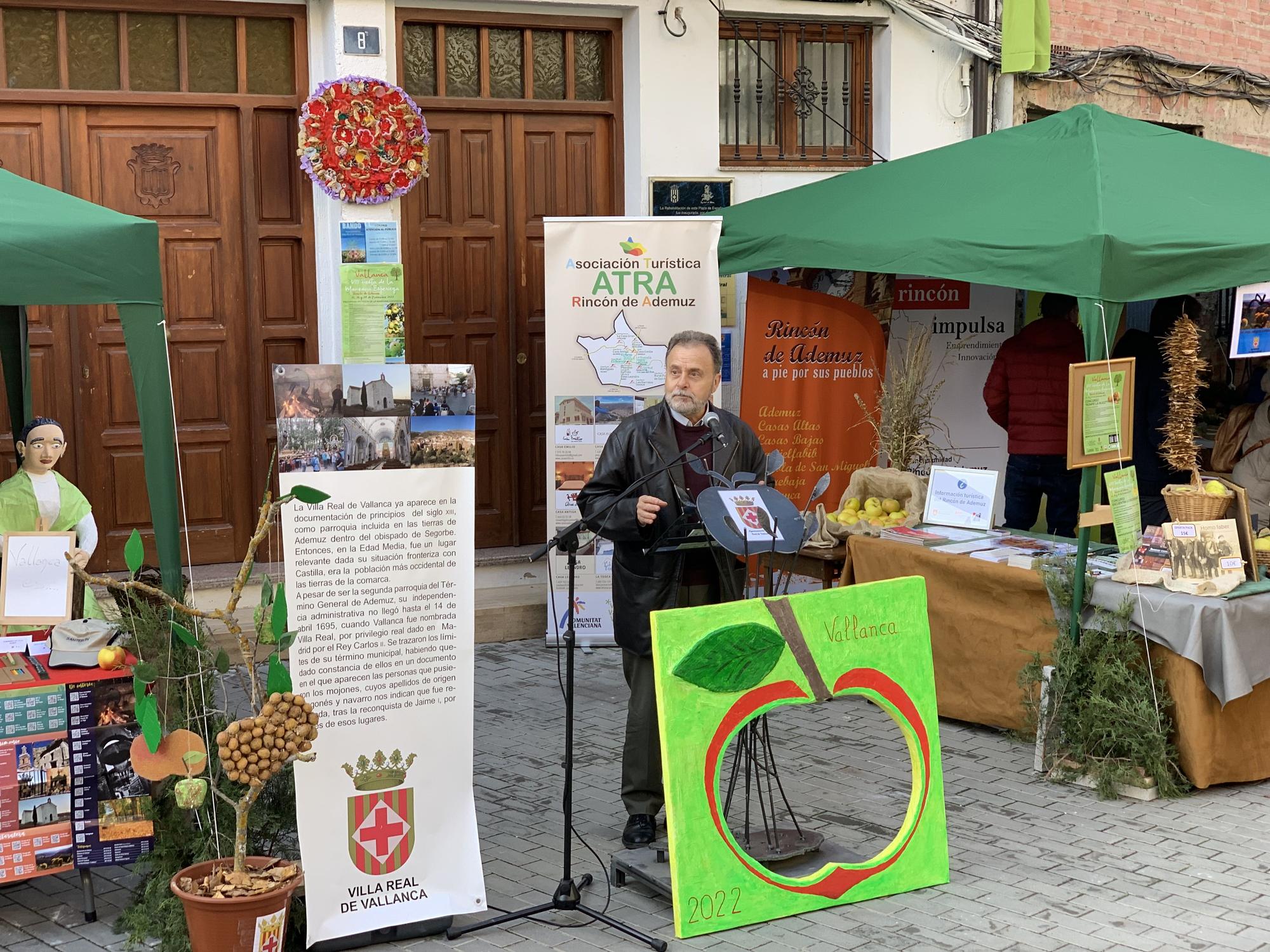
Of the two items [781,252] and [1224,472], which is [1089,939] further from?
[1224,472]

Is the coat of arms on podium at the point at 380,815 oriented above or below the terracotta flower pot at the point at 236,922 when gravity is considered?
above

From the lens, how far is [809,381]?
851 centimetres

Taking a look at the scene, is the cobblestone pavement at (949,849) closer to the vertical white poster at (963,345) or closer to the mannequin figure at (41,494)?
the mannequin figure at (41,494)

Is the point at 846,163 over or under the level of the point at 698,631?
over

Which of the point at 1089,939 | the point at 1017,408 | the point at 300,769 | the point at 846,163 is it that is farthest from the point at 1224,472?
the point at 300,769

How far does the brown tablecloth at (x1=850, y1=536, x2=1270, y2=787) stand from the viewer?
5.57m

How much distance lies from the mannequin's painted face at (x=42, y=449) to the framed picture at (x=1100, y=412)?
4.05 meters

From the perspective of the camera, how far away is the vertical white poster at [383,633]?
13.4 ft

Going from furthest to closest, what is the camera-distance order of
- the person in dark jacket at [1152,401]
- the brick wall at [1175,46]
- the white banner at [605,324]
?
the brick wall at [1175,46]
the person in dark jacket at [1152,401]
the white banner at [605,324]

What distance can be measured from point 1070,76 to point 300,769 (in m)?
8.33

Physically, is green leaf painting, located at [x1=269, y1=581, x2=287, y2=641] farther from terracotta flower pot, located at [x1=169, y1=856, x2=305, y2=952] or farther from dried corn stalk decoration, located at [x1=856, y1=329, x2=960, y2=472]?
dried corn stalk decoration, located at [x1=856, y1=329, x2=960, y2=472]

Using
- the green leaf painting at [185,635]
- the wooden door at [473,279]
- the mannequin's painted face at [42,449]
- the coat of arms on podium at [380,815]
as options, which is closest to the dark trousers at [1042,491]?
the wooden door at [473,279]

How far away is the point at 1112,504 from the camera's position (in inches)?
226

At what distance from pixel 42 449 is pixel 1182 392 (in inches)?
188
